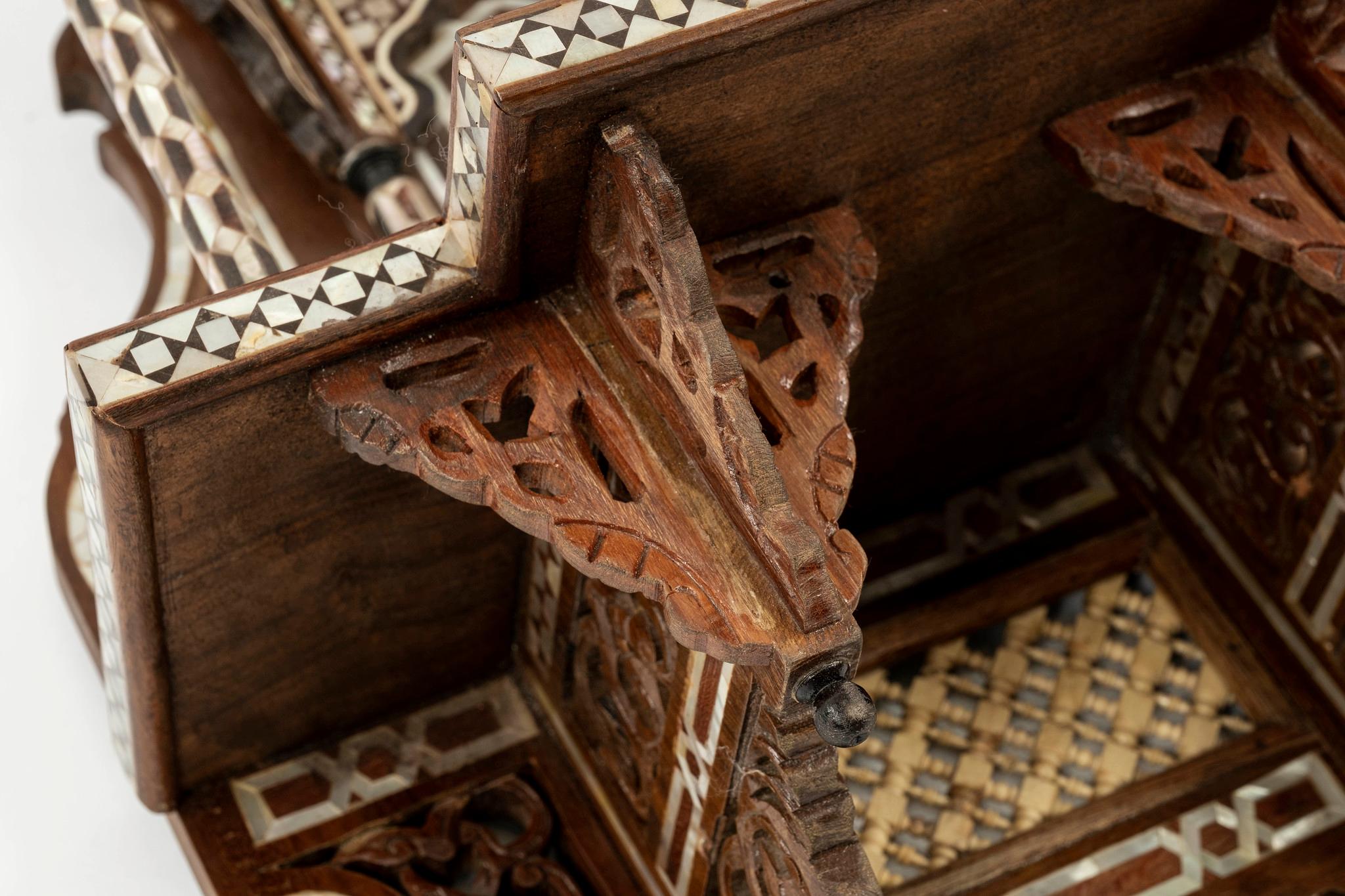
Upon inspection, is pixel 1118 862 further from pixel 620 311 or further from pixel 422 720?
pixel 620 311

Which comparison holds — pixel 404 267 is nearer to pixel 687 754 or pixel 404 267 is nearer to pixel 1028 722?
pixel 687 754

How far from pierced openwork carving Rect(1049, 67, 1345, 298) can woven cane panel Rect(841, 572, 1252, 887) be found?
83 centimetres

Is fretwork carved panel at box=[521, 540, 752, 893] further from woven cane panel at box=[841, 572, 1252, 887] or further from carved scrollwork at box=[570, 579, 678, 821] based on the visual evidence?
woven cane panel at box=[841, 572, 1252, 887]

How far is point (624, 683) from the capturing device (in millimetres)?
2918

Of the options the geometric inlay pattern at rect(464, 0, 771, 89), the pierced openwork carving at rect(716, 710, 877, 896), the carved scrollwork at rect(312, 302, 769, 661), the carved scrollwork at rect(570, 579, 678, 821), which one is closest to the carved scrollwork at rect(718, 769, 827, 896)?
the pierced openwork carving at rect(716, 710, 877, 896)

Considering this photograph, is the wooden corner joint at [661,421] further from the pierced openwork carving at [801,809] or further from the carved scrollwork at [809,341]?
the pierced openwork carving at [801,809]

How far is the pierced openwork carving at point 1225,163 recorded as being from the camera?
268 centimetres

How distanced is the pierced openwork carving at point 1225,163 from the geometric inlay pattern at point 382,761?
3.46 feet

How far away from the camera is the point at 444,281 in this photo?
8.11 feet

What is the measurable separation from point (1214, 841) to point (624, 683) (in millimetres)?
858

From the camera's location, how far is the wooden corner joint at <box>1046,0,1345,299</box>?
2.69 m

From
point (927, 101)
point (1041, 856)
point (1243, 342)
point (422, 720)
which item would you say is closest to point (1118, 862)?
point (1041, 856)

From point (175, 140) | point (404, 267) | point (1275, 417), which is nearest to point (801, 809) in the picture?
point (404, 267)

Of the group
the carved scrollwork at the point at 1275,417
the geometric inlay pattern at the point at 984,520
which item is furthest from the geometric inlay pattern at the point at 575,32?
the geometric inlay pattern at the point at 984,520
